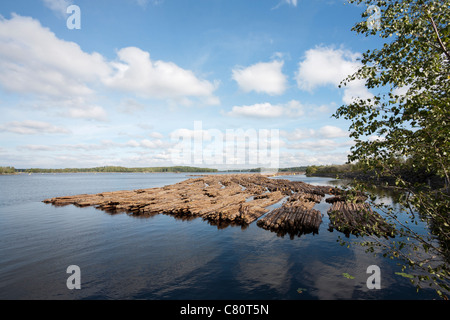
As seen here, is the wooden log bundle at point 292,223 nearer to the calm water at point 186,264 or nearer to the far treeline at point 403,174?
the calm water at point 186,264

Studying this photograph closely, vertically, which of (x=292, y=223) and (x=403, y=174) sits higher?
(x=403, y=174)

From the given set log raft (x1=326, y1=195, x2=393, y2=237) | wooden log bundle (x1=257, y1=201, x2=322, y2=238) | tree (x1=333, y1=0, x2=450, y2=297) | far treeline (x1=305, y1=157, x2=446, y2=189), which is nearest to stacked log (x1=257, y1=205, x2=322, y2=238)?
wooden log bundle (x1=257, y1=201, x2=322, y2=238)

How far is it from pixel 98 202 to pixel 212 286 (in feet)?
99.0

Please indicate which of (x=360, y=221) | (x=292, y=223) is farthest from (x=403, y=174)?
(x=360, y=221)

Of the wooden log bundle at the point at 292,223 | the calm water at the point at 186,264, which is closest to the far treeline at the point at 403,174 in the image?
the wooden log bundle at the point at 292,223

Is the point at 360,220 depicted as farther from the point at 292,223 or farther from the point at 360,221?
the point at 292,223

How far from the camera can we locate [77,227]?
69.9 feet

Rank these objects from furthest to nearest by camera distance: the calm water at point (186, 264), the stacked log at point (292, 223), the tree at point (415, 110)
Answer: the stacked log at point (292, 223), the calm water at point (186, 264), the tree at point (415, 110)

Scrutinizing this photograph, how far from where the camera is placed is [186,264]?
13070mm

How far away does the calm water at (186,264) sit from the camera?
1016 centimetres

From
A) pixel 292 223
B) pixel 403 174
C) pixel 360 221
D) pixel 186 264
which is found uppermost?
pixel 403 174

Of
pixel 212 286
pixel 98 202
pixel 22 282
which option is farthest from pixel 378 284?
pixel 98 202
